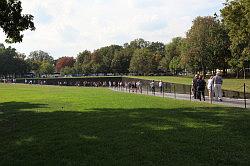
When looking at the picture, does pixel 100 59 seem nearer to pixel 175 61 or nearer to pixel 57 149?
pixel 175 61

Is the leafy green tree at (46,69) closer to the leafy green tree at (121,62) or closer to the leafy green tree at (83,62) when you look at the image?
the leafy green tree at (83,62)

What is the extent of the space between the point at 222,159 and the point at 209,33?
88.0 metres

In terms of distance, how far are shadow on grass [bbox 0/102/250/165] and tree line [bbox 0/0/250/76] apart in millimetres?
26597

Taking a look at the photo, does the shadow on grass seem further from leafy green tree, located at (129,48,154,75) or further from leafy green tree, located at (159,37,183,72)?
leafy green tree, located at (159,37,183,72)

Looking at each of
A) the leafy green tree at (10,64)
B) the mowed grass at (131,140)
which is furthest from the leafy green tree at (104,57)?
the mowed grass at (131,140)

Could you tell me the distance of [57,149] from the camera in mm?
11445

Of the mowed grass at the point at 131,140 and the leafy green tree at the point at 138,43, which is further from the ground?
the leafy green tree at the point at 138,43

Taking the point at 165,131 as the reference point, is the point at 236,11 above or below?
above

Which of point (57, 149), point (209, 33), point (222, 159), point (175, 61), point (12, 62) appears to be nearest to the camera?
point (222, 159)

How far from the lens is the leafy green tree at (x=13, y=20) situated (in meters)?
24.8

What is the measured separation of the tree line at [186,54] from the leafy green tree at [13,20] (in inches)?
843

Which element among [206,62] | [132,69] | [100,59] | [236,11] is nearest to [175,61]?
[132,69]

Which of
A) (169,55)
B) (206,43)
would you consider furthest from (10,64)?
(206,43)

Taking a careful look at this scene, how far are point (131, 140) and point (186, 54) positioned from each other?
288 feet
